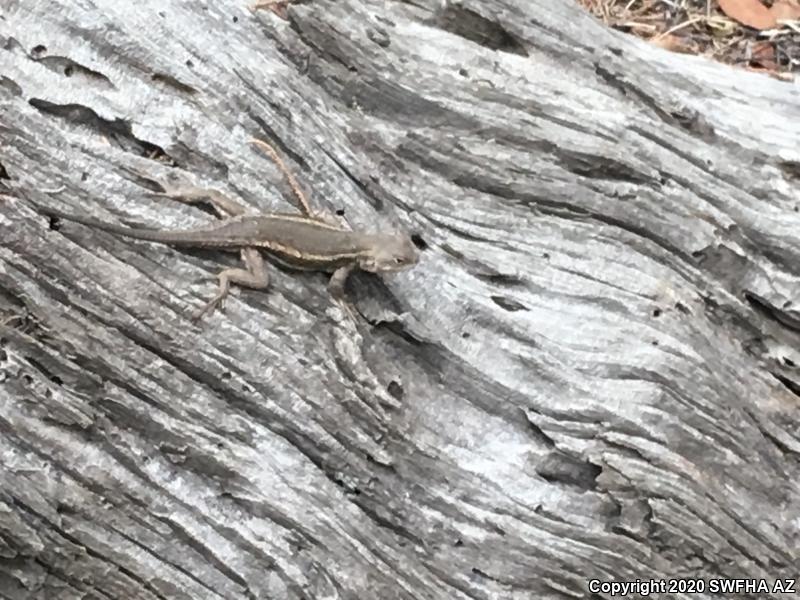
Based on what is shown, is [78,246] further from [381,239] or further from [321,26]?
[321,26]

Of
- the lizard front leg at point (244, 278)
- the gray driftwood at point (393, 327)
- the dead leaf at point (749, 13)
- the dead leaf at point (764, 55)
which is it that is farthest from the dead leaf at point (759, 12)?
the lizard front leg at point (244, 278)

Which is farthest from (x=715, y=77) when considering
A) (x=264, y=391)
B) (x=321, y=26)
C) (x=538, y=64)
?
(x=264, y=391)

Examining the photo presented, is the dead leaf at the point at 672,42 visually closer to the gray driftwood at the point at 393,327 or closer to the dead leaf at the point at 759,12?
the dead leaf at the point at 759,12

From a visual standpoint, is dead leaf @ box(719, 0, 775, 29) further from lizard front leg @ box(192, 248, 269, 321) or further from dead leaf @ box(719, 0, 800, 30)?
lizard front leg @ box(192, 248, 269, 321)

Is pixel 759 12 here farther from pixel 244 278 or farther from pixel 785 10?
pixel 244 278

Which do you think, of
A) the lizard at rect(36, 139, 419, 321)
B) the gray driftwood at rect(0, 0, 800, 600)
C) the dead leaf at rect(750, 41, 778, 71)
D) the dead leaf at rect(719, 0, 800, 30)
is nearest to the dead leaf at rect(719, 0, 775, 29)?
the dead leaf at rect(719, 0, 800, 30)
